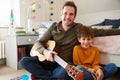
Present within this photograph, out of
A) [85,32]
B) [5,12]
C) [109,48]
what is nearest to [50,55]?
[85,32]

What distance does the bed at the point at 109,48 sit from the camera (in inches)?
57.1

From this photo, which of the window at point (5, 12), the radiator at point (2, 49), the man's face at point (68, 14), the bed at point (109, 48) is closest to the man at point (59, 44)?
the man's face at point (68, 14)

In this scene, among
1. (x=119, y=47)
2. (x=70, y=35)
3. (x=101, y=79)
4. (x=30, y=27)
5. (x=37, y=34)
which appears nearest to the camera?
(x=101, y=79)

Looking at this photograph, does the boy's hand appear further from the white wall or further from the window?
the window

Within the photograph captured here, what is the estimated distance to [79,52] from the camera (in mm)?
1447

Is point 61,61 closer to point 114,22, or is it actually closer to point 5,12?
point 114,22

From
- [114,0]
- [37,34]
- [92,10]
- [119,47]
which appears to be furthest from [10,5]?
[119,47]

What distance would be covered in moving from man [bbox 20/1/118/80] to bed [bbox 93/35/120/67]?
0.21 m

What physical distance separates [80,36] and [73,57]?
19 cm

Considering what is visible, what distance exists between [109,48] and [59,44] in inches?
17.4

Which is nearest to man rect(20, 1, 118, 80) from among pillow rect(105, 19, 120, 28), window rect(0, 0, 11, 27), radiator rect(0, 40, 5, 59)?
pillow rect(105, 19, 120, 28)

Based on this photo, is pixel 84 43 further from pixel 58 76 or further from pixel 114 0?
pixel 114 0

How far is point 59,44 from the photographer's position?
1544 millimetres

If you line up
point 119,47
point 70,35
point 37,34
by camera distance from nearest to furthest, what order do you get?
point 119,47
point 70,35
point 37,34
